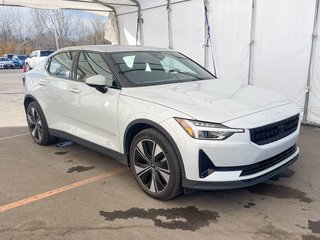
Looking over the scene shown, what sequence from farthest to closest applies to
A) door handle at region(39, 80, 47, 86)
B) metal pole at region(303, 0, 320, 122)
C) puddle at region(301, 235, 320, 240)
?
1. metal pole at region(303, 0, 320, 122)
2. door handle at region(39, 80, 47, 86)
3. puddle at region(301, 235, 320, 240)

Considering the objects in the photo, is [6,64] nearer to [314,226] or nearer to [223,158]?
[223,158]

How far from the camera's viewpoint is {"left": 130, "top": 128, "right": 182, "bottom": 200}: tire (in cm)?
319

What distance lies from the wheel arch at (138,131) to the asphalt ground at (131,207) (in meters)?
0.47

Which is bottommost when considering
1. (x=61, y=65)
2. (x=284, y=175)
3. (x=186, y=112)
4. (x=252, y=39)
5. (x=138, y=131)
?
(x=284, y=175)

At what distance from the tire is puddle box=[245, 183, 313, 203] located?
1.00 meters

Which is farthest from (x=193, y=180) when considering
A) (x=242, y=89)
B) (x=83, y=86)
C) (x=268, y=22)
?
(x=268, y=22)

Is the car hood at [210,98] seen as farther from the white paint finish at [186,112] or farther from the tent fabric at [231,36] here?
the tent fabric at [231,36]

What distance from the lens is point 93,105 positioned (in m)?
4.06

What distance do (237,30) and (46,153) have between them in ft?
16.8

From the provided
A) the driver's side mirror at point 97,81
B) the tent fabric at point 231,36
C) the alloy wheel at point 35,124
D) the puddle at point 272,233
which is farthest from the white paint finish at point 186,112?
the tent fabric at point 231,36

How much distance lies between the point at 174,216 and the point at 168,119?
3.08 feet

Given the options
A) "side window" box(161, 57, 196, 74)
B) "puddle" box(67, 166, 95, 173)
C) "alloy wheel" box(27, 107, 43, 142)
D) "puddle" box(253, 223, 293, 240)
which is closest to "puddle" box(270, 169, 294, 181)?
"puddle" box(253, 223, 293, 240)

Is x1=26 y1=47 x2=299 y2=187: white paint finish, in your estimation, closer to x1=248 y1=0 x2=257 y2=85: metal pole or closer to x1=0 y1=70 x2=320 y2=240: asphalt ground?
x1=0 y1=70 x2=320 y2=240: asphalt ground

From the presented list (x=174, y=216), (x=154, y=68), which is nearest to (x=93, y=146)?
(x=154, y=68)
